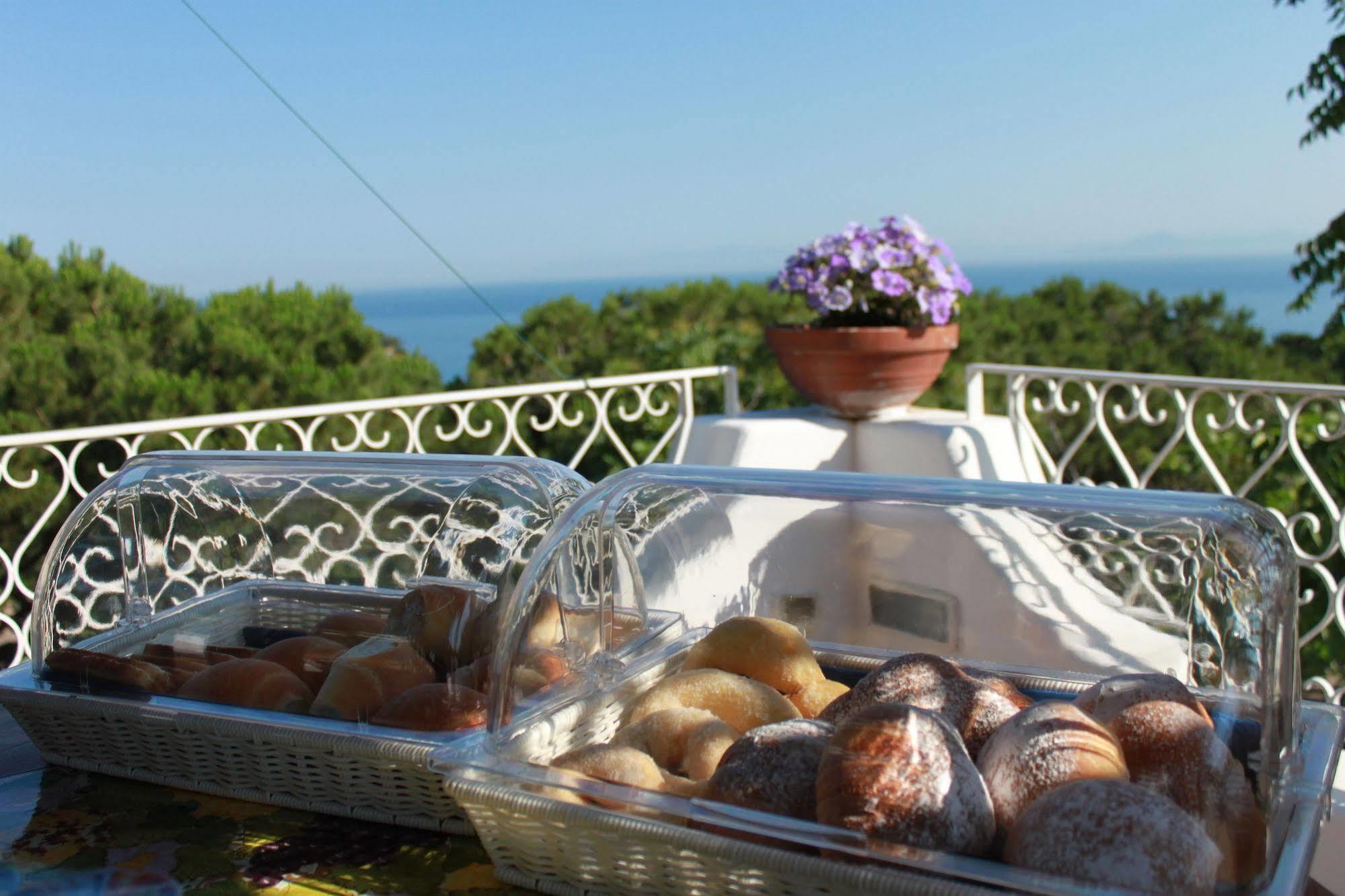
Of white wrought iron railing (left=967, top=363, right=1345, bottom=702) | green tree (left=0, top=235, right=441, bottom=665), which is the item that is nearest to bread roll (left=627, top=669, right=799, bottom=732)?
white wrought iron railing (left=967, top=363, right=1345, bottom=702)

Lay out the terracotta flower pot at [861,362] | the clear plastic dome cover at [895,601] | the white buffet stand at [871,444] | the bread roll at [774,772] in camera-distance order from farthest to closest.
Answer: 1. the terracotta flower pot at [861,362]
2. the white buffet stand at [871,444]
3. the clear plastic dome cover at [895,601]
4. the bread roll at [774,772]

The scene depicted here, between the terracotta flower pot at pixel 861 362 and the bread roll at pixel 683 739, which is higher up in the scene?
the terracotta flower pot at pixel 861 362

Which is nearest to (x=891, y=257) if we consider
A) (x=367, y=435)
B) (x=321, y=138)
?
(x=321, y=138)

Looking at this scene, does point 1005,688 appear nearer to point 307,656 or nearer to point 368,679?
point 368,679

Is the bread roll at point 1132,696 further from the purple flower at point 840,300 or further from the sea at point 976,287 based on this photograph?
the purple flower at point 840,300

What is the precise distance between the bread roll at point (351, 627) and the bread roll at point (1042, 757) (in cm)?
71

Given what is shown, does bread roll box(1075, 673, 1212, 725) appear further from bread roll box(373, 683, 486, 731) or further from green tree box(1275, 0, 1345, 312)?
green tree box(1275, 0, 1345, 312)

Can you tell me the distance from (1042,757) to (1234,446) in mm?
9379

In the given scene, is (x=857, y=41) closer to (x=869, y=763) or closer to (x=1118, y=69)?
(x=1118, y=69)

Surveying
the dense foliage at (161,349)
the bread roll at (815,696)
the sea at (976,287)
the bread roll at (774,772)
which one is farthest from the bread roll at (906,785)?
the dense foliage at (161,349)

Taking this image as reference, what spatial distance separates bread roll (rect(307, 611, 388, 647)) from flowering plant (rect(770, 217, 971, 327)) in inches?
125

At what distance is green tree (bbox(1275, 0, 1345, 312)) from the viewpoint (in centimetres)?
707

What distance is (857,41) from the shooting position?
3133cm

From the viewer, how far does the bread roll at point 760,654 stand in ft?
3.62
